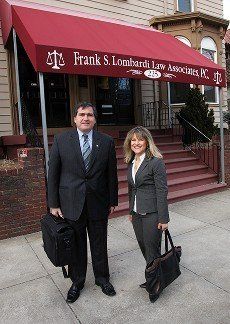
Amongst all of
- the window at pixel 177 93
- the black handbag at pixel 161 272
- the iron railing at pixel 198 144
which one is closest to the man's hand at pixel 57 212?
the black handbag at pixel 161 272

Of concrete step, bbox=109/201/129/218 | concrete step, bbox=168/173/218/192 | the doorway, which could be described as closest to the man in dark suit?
concrete step, bbox=109/201/129/218

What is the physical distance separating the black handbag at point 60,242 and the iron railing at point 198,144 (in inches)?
245

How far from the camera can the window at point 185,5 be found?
11.0m

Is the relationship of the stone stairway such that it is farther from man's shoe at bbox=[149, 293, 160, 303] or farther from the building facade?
man's shoe at bbox=[149, 293, 160, 303]

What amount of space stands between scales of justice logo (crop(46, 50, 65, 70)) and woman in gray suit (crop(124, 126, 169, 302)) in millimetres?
2509

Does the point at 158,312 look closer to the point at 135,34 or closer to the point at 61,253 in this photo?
the point at 61,253

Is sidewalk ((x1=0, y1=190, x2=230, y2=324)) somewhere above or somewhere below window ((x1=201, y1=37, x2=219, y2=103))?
below

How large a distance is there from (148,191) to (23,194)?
9.38 feet

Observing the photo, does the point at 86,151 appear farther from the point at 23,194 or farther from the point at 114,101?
the point at 114,101

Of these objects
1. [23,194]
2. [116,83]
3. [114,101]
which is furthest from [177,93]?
[23,194]

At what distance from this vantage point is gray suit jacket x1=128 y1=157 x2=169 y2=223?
3033 millimetres

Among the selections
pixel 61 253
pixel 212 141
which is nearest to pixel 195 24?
pixel 212 141

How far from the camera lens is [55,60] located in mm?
5062

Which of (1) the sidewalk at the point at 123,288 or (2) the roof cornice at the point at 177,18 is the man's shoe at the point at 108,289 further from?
(2) the roof cornice at the point at 177,18
